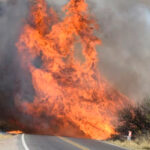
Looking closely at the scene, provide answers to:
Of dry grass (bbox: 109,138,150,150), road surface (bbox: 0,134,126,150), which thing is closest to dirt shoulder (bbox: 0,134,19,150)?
road surface (bbox: 0,134,126,150)

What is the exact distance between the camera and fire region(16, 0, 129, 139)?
87.7 feet

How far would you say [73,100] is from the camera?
2756cm

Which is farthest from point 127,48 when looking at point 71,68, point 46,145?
point 46,145

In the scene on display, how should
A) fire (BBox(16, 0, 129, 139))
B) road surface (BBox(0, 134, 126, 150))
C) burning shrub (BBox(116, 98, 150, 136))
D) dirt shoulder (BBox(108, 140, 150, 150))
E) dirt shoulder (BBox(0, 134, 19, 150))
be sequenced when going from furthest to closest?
fire (BBox(16, 0, 129, 139)) < burning shrub (BBox(116, 98, 150, 136)) < dirt shoulder (BBox(108, 140, 150, 150)) < road surface (BBox(0, 134, 126, 150)) < dirt shoulder (BBox(0, 134, 19, 150))

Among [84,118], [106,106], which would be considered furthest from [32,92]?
[106,106]

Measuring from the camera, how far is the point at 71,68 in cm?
2783

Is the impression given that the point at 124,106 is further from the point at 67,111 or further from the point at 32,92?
the point at 32,92

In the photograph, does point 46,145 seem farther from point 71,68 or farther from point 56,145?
point 71,68

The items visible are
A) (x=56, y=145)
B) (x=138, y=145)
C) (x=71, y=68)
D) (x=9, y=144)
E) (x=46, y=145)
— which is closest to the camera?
(x=46, y=145)

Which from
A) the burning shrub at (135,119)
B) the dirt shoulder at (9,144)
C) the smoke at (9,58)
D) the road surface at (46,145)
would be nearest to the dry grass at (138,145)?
the road surface at (46,145)

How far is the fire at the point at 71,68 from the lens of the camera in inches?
1053

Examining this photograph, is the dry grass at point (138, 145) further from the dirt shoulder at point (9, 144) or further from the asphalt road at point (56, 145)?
the dirt shoulder at point (9, 144)

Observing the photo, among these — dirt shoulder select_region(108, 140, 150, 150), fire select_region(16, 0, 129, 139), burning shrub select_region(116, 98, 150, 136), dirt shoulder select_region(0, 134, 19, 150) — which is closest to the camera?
dirt shoulder select_region(0, 134, 19, 150)

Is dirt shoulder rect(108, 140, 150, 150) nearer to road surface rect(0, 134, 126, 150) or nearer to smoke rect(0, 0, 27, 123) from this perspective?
road surface rect(0, 134, 126, 150)
